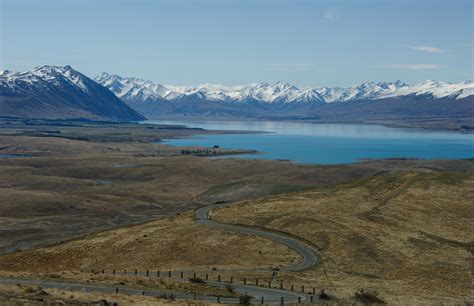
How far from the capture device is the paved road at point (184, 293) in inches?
1697

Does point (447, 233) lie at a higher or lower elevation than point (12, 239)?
higher

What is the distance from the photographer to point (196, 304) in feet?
131

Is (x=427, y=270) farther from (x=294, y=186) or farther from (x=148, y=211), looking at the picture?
(x=294, y=186)

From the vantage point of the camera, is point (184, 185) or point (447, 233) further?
point (184, 185)

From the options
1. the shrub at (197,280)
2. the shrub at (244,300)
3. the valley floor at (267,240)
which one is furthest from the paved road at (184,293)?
the valley floor at (267,240)

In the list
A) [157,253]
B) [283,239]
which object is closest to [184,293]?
[157,253]

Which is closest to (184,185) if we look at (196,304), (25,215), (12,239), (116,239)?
(25,215)

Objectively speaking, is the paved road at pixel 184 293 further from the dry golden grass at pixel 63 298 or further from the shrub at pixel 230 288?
the dry golden grass at pixel 63 298

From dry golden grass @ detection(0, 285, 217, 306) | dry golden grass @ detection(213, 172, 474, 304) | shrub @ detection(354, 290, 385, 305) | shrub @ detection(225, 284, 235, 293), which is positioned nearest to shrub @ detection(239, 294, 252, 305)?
dry golden grass @ detection(0, 285, 217, 306)

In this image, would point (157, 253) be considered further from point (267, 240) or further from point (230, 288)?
point (230, 288)

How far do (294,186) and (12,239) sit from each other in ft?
247

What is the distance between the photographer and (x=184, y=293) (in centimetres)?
4431

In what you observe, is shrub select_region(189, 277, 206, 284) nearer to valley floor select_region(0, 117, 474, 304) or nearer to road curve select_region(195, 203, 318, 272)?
valley floor select_region(0, 117, 474, 304)

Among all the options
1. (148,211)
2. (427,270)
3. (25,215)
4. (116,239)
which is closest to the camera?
(427,270)
